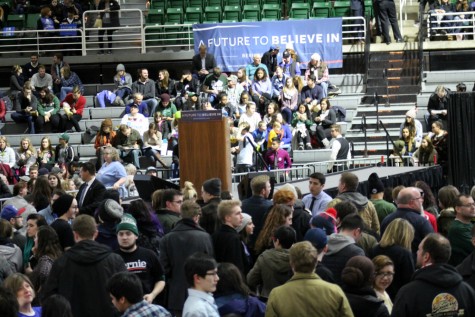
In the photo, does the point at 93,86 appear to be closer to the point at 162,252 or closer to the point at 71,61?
the point at 71,61

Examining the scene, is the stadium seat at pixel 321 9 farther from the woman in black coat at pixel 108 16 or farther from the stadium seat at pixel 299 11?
the woman in black coat at pixel 108 16

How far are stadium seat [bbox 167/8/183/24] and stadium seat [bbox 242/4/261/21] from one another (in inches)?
58.3

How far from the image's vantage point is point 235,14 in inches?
1187

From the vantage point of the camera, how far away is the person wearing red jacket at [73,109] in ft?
86.7

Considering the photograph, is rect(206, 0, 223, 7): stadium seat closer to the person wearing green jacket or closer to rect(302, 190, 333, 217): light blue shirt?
the person wearing green jacket

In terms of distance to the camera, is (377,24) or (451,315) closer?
(451,315)

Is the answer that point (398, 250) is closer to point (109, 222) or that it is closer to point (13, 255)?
point (109, 222)

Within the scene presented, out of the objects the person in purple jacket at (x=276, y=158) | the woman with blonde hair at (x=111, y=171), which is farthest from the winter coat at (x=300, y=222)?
the person in purple jacket at (x=276, y=158)

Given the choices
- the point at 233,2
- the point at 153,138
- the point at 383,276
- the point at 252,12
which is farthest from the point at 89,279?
the point at 233,2

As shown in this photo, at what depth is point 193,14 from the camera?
30500 mm

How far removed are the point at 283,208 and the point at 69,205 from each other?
199cm

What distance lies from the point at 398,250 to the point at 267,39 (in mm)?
18083

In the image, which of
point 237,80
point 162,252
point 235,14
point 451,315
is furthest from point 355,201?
point 235,14

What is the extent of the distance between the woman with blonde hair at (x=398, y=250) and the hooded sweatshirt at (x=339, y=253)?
0.28 m
